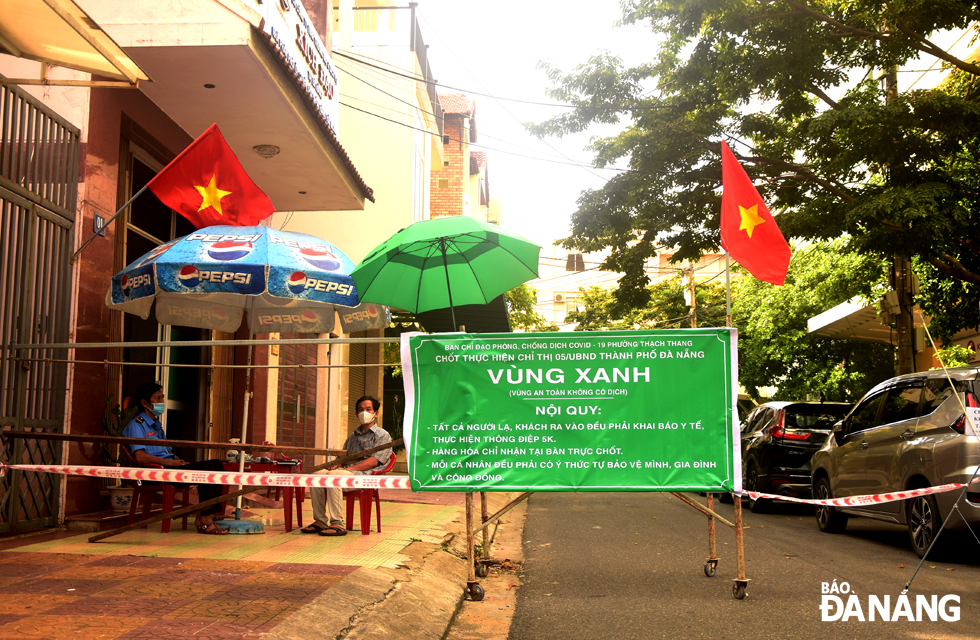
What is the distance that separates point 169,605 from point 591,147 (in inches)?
512

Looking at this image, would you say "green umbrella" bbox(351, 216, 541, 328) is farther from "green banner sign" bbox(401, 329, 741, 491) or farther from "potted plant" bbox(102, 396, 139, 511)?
"potted plant" bbox(102, 396, 139, 511)

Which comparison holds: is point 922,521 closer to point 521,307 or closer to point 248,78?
point 248,78

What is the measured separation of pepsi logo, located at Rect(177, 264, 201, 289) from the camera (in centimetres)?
694

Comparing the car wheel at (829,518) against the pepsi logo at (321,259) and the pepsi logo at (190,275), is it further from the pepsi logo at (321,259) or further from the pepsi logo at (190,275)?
the pepsi logo at (190,275)

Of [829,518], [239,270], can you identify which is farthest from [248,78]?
[829,518]

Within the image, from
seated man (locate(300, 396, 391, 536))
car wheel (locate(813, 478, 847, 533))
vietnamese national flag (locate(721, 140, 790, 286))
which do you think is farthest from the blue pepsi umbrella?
car wheel (locate(813, 478, 847, 533))

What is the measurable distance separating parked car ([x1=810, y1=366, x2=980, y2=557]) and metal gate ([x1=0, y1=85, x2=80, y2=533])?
24.9ft

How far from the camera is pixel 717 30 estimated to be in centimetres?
1331

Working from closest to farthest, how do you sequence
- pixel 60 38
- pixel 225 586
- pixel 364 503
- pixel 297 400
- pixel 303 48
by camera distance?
pixel 225 586, pixel 60 38, pixel 364 503, pixel 303 48, pixel 297 400

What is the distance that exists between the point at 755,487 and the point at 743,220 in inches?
299

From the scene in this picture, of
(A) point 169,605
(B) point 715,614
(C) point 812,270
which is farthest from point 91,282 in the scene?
(C) point 812,270

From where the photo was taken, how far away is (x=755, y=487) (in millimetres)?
12836

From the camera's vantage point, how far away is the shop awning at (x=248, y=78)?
27.6 feet

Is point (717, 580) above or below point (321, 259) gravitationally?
below
